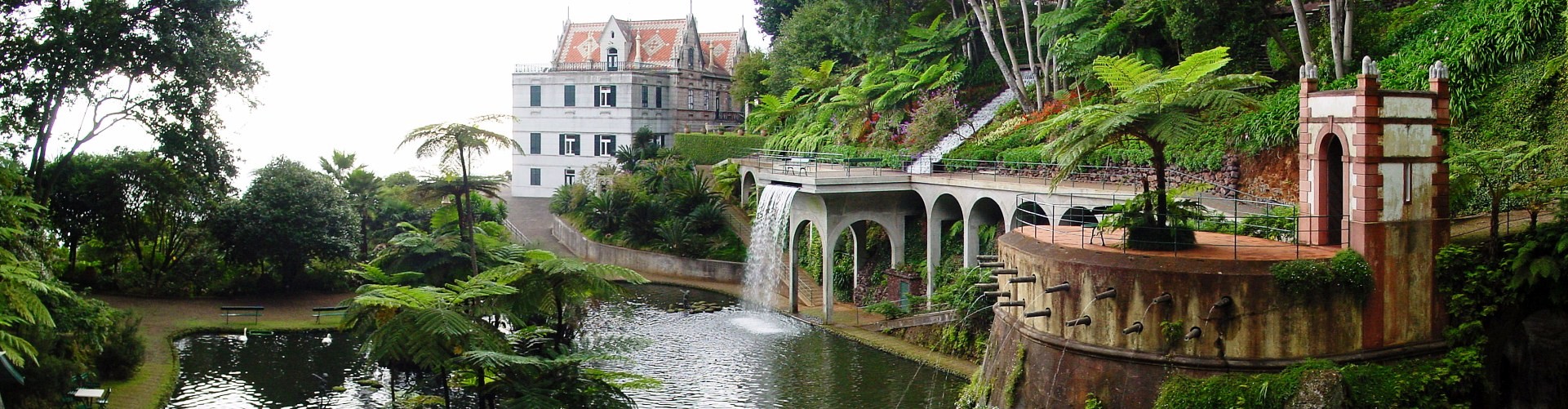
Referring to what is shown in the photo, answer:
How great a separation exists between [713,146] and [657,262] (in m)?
11.5

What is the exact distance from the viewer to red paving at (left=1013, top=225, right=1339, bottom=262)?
16.2 m

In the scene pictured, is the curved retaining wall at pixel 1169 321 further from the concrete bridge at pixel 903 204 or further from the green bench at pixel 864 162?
the green bench at pixel 864 162

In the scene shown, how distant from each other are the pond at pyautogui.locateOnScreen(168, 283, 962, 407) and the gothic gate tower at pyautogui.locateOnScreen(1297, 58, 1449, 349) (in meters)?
7.67

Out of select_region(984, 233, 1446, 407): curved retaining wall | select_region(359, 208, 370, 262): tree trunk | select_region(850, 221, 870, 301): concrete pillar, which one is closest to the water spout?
select_region(984, 233, 1446, 407): curved retaining wall

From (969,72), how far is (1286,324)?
2765 cm

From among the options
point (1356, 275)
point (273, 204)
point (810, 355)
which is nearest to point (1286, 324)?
point (1356, 275)

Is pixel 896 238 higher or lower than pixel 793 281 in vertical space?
higher

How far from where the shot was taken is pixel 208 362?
2667cm

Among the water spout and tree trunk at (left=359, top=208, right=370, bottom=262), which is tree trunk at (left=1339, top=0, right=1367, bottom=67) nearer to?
the water spout

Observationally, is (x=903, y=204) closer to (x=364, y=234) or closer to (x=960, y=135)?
(x=960, y=135)

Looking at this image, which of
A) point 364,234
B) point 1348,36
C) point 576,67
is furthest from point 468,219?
point 576,67

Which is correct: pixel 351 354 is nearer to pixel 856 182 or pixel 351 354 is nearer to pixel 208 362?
pixel 208 362

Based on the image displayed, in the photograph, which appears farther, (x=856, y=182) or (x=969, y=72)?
(x=969, y=72)

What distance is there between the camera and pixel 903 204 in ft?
104
